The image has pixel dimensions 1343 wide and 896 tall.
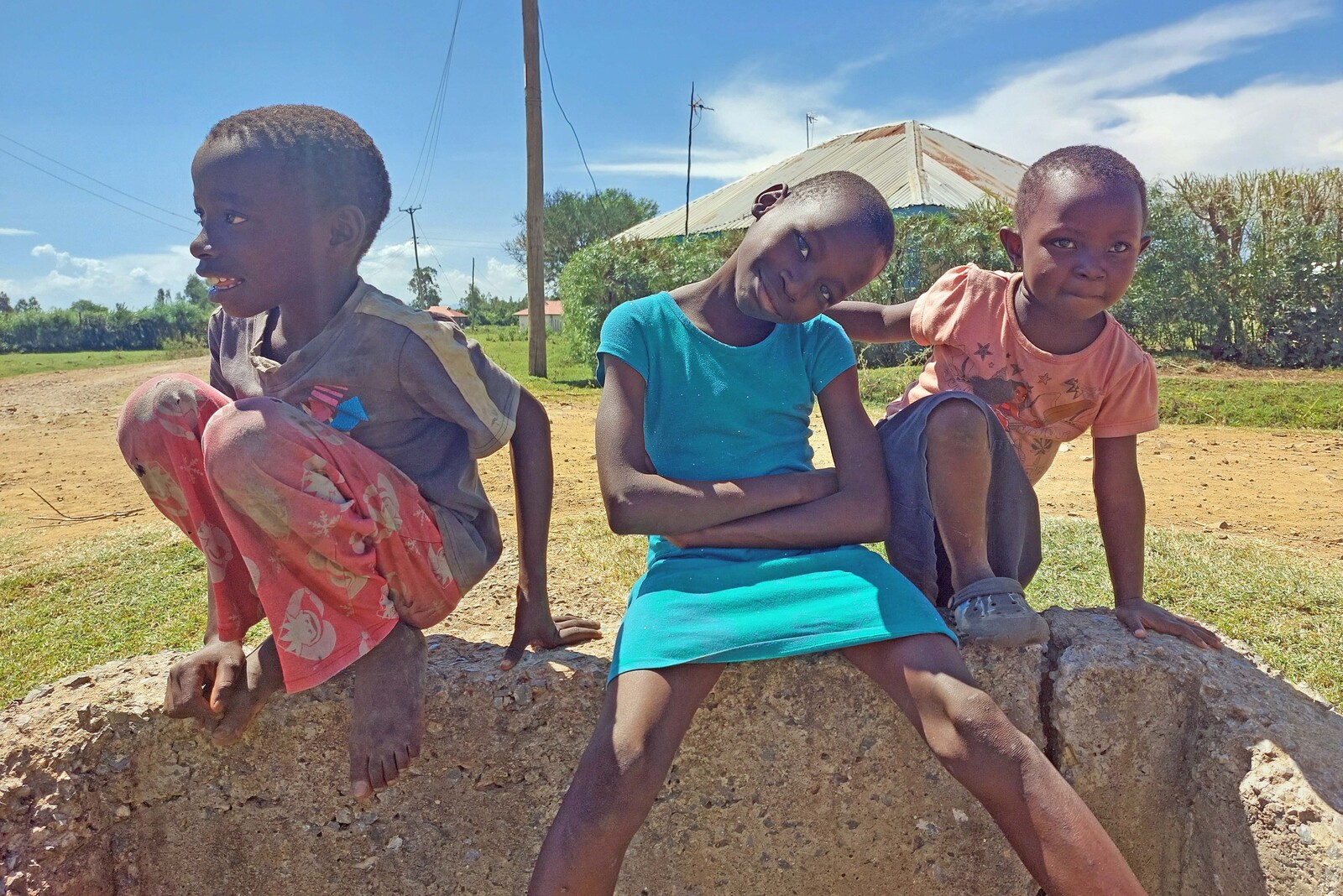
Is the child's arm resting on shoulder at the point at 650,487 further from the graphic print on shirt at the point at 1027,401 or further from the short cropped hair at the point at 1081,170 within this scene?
the short cropped hair at the point at 1081,170

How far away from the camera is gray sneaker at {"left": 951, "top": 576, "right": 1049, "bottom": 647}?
69.9 inches

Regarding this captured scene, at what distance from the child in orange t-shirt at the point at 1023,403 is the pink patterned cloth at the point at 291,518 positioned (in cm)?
102

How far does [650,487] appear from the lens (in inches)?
70.0

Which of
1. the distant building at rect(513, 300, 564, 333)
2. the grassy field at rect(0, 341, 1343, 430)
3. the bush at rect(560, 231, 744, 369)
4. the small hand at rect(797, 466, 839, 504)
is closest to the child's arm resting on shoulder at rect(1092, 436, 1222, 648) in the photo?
the small hand at rect(797, 466, 839, 504)

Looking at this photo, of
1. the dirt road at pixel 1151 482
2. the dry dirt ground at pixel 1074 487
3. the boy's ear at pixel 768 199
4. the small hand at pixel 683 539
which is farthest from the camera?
the dirt road at pixel 1151 482

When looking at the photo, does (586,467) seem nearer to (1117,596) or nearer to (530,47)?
(1117,596)

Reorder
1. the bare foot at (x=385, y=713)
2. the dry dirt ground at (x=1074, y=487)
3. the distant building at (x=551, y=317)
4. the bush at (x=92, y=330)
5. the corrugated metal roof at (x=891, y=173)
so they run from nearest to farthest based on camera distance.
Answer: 1. the bare foot at (x=385, y=713)
2. the dry dirt ground at (x=1074, y=487)
3. the corrugated metal roof at (x=891, y=173)
4. the bush at (x=92, y=330)
5. the distant building at (x=551, y=317)

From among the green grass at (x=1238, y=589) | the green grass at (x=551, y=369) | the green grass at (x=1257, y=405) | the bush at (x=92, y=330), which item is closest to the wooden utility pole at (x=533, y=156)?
the green grass at (x=551, y=369)

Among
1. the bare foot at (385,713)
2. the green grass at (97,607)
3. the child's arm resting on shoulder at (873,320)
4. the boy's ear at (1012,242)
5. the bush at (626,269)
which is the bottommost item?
the green grass at (97,607)

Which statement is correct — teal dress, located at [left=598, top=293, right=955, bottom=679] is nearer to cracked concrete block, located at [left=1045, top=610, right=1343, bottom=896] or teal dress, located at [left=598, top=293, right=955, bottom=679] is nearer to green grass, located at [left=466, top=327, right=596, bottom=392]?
cracked concrete block, located at [left=1045, top=610, right=1343, bottom=896]

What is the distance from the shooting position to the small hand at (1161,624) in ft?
6.48

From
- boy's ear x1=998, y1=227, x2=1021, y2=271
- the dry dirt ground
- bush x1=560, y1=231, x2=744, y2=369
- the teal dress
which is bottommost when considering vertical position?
the dry dirt ground

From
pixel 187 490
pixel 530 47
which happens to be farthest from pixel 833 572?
pixel 530 47

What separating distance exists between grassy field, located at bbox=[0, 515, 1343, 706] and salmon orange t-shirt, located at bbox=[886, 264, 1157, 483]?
3.56 feet
